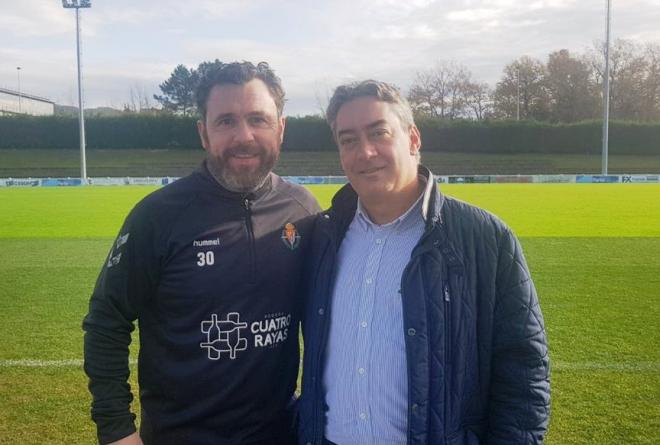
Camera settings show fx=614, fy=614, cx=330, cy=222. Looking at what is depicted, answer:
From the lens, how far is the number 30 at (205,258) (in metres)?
2.51

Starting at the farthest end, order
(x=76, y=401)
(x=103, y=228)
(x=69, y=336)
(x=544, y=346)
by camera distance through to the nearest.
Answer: (x=103, y=228) < (x=69, y=336) < (x=76, y=401) < (x=544, y=346)

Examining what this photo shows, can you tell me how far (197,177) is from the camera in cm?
265

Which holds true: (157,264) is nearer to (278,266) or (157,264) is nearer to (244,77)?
(278,266)

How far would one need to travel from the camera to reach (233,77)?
2.57 m

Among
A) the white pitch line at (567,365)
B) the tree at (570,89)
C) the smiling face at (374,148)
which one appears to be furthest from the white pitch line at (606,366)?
the tree at (570,89)

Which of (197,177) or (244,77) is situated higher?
(244,77)

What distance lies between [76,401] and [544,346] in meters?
3.50

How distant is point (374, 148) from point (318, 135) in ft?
164

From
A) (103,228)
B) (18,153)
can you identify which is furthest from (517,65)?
(103,228)

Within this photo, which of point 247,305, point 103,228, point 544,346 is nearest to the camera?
point 544,346

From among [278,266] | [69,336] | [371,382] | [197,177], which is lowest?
[69,336]

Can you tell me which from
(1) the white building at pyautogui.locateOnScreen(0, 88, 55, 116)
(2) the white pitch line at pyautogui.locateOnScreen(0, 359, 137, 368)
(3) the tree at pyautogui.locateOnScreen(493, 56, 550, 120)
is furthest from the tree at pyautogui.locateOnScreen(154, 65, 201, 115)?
(2) the white pitch line at pyautogui.locateOnScreen(0, 359, 137, 368)

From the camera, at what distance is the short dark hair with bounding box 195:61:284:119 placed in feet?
8.46

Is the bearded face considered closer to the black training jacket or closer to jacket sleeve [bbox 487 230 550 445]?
the black training jacket
